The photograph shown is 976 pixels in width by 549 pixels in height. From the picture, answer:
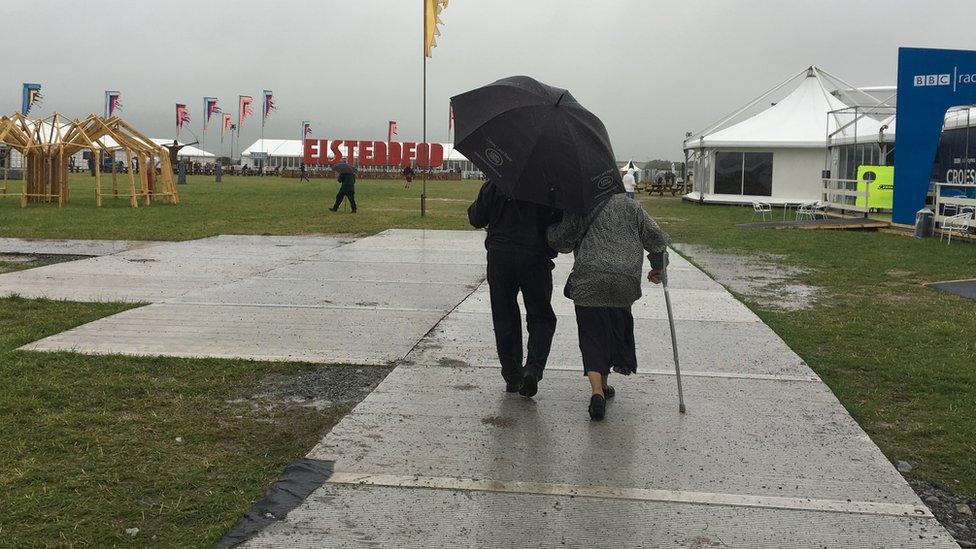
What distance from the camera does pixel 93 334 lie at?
7285 millimetres

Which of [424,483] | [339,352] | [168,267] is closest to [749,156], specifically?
[168,267]

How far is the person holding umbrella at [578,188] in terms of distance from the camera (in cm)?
500

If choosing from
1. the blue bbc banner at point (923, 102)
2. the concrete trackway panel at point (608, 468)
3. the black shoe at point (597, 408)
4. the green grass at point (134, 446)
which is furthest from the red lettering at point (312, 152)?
the black shoe at point (597, 408)

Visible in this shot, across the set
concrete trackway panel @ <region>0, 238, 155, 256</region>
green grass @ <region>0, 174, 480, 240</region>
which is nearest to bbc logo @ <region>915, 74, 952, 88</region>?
green grass @ <region>0, 174, 480, 240</region>

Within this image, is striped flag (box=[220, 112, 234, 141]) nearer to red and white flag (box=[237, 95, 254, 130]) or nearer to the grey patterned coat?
red and white flag (box=[237, 95, 254, 130])

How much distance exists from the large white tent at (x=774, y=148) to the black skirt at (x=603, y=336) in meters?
31.4

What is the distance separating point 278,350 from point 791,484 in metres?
4.05

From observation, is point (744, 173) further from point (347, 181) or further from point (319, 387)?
point (319, 387)

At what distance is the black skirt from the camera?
530 cm

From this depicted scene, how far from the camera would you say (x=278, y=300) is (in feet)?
30.7

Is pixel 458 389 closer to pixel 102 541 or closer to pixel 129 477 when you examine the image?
pixel 129 477

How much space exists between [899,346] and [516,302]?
391 cm

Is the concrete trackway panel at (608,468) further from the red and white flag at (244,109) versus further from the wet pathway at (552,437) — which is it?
the red and white flag at (244,109)

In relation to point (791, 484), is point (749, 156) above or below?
above
